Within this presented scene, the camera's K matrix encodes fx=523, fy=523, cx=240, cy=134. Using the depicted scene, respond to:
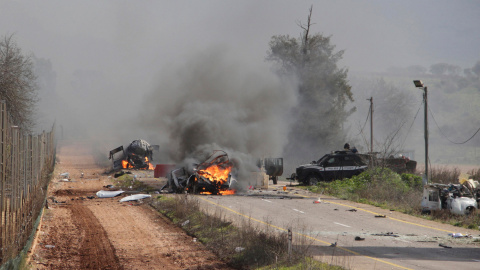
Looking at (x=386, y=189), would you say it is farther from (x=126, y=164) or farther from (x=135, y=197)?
(x=126, y=164)

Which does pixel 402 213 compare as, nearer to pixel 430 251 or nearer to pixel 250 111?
pixel 430 251

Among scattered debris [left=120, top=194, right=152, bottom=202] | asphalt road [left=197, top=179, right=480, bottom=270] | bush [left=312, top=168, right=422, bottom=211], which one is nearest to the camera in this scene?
asphalt road [left=197, top=179, right=480, bottom=270]

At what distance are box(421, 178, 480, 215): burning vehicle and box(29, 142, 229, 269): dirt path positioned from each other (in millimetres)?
10582

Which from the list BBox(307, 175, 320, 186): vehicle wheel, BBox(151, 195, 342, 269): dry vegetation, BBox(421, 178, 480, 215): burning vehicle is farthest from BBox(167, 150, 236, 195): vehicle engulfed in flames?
BBox(421, 178, 480, 215): burning vehicle

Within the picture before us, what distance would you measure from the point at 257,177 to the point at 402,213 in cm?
1146

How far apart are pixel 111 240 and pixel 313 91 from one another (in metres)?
47.2

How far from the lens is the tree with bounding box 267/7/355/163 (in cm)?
5991

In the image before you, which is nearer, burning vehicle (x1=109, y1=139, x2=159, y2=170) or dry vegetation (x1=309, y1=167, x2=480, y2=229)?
dry vegetation (x1=309, y1=167, x2=480, y2=229)

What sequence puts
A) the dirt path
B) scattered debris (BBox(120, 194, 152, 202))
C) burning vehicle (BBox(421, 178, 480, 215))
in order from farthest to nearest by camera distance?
scattered debris (BBox(120, 194, 152, 202)) → burning vehicle (BBox(421, 178, 480, 215)) → the dirt path

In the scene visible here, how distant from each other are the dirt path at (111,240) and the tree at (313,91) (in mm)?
37787

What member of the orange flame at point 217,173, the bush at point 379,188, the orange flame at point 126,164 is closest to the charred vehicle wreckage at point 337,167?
the bush at point 379,188

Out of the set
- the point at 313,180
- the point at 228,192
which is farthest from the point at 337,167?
the point at 228,192

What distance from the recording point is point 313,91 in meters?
60.1

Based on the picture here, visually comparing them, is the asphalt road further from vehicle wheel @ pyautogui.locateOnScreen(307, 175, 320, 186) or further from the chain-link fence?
vehicle wheel @ pyautogui.locateOnScreen(307, 175, 320, 186)
